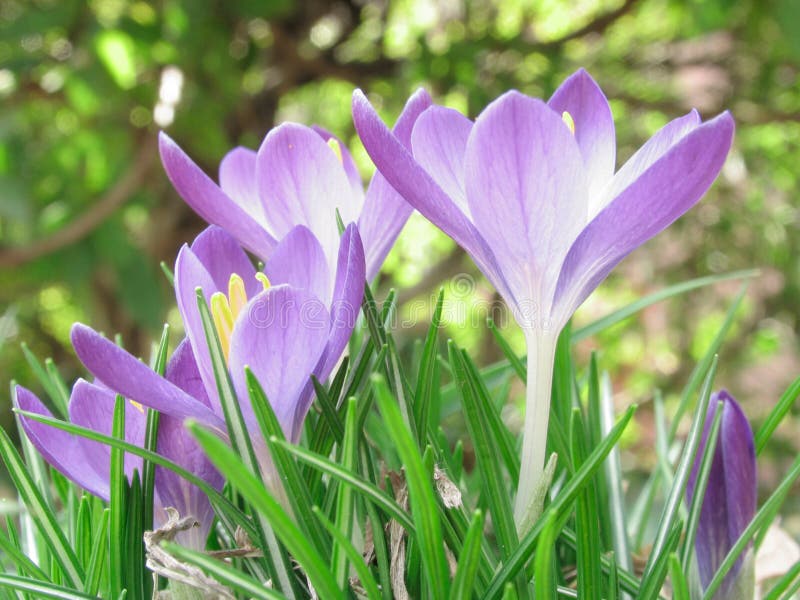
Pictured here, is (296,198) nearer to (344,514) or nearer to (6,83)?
(344,514)

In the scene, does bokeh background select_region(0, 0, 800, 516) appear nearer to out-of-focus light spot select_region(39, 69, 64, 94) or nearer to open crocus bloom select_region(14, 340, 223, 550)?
out-of-focus light spot select_region(39, 69, 64, 94)

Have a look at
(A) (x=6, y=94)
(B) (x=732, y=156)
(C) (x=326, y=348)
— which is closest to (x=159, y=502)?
(C) (x=326, y=348)

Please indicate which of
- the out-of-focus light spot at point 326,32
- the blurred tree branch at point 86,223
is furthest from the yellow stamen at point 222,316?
the out-of-focus light spot at point 326,32

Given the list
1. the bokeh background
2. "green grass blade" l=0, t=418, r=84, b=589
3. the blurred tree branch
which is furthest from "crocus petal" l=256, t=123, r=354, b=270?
the blurred tree branch

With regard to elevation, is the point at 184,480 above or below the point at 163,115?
below

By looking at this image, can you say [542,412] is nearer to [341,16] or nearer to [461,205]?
[461,205]

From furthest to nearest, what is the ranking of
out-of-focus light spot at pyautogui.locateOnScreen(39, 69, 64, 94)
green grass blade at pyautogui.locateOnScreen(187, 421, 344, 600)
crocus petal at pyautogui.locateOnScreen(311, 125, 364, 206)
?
out-of-focus light spot at pyautogui.locateOnScreen(39, 69, 64, 94)
crocus petal at pyautogui.locateOnScreen(311, 125, 364, 206)
green grass blade at pyautogui.locateOnScreen(187, 421, 344, 600)

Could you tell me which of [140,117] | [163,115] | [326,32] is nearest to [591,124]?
[163,115]
